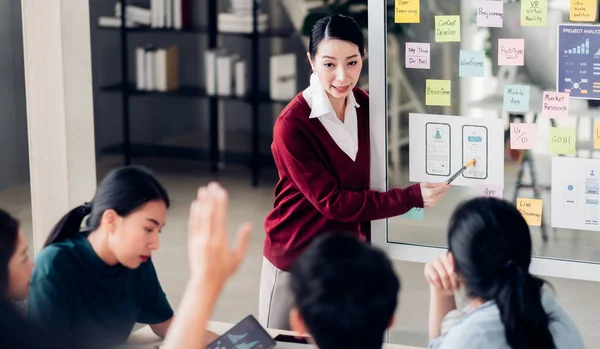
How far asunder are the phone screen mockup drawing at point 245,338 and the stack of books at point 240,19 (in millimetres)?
4684

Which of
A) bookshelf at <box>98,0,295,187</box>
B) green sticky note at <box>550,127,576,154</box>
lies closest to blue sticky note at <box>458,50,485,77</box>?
green sticky note at <box>550,127,576,154</box>

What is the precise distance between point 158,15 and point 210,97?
0.72m

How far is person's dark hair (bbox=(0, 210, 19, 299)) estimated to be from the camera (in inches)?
76.8

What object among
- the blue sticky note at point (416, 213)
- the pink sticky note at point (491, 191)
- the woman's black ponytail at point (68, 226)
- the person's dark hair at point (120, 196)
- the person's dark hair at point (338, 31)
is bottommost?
the blue sticky note at point (416, 213)

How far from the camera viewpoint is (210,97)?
711 centimetres

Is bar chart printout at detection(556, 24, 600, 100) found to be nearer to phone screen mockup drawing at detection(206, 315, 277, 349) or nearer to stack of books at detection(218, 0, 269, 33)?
phone screen mockup drawing at detection(206, 315, 277, 349)

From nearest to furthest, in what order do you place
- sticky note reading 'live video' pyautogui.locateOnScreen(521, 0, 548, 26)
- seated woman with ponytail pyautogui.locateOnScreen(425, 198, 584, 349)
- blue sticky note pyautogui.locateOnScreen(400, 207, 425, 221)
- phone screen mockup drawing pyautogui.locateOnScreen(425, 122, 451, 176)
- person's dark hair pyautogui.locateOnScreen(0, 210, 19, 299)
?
person's dark hair pyautogui.locateOnScreen(0, 210, 19, 299) < seated woman with ponytail pyautogui.locateOnScreen(425, 198, 584, 349) < sticky note reading 'live video' pyautogui.locateOnScreen(521, 0, 548, 26) < phone screen mockup drawing pyautogui.locateOnScreen(425, 122, 451, 176) < blue sticky note pyautogui.locateOnScreen(400, 207, 425, 221)

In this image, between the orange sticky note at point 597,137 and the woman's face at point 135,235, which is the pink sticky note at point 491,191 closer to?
the orange sticky note at point 597,137

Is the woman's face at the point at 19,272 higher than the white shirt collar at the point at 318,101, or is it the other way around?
the white shirt collar at the point at 318,101

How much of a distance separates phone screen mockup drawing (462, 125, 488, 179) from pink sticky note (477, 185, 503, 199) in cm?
4

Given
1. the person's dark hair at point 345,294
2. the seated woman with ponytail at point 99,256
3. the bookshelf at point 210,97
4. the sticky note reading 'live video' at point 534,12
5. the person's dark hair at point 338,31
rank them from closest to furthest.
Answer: the person's dark hair at point 345,294 → the seated woman with ponytail at point 99,256 → the person's dark hair at point 338,31 → the sticky note reading 'live video' at point 534,12 → the bookshelf at point 210,97

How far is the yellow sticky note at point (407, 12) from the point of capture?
10.7 feet

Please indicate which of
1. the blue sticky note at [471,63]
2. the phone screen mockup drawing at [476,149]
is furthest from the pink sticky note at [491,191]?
the blue sticky note at [471,63]

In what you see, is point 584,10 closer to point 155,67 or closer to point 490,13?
point 490,13
